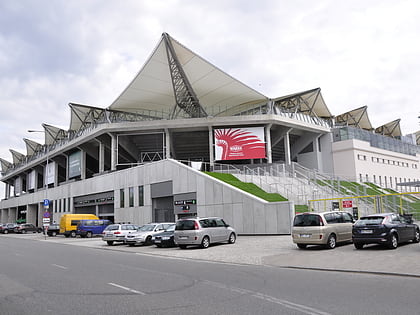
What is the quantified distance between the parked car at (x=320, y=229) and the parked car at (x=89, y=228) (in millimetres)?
24640

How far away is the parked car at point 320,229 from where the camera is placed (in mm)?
15438

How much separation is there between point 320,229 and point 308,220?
0.70m

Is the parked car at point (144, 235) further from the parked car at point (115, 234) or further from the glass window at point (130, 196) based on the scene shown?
the glass window at point (130, 196)

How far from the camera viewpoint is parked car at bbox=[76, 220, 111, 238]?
116 feet

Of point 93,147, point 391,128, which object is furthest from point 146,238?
point 391,128

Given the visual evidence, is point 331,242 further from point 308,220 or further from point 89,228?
point 89,228

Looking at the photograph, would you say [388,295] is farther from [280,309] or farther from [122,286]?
[122,286]

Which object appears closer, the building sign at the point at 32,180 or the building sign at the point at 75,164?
the building sign at the point at 75,164

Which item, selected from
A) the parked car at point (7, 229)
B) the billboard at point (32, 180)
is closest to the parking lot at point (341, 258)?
the parked car at point (7, 229)

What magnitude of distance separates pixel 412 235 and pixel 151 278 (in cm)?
1151

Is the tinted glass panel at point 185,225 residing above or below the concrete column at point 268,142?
below

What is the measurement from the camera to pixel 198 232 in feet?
61.0

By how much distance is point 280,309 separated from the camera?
241 inches

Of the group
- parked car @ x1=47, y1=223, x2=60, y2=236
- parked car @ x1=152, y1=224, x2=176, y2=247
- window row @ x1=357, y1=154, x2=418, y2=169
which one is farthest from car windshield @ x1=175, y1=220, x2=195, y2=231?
window row @ x1=357, y1=154, x2=418, y2=169
